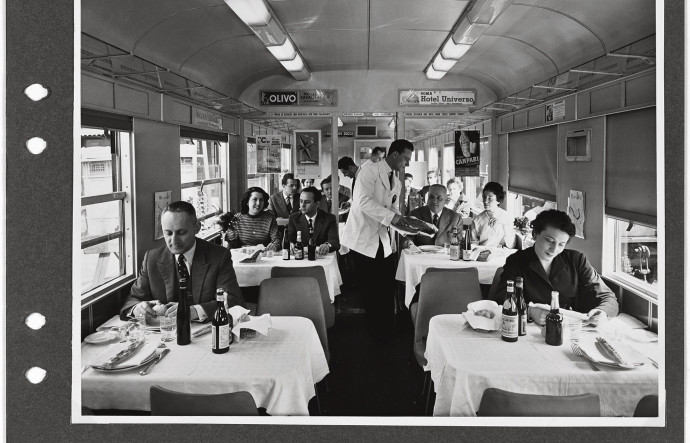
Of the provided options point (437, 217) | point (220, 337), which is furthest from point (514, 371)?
point (437, 217)

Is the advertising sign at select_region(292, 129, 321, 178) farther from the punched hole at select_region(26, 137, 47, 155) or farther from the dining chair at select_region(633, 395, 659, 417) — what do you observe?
the dining chair at select_region(633, 395, 659, 417)

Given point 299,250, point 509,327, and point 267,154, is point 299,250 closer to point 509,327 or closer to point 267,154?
point 267,154

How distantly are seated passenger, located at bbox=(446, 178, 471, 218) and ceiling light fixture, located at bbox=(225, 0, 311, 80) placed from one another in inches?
50.7

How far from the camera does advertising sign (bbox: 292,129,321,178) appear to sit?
1771 mm

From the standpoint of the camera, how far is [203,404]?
1149 mm

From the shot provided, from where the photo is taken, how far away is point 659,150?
1.13m

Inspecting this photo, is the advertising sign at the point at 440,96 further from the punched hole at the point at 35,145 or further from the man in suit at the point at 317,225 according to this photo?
the punched hole at the point at 35,145

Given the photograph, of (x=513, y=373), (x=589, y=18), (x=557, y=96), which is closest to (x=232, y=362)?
(x=513, y=373)

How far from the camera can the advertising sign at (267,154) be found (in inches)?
62.0

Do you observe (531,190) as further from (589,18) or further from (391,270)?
(391,270)

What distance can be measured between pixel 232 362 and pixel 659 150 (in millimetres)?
1279

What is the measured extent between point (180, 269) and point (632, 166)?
4.30 feet

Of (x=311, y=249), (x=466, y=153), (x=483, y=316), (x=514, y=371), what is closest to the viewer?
(x=514, y=371)

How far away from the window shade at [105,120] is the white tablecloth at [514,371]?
1.05m
